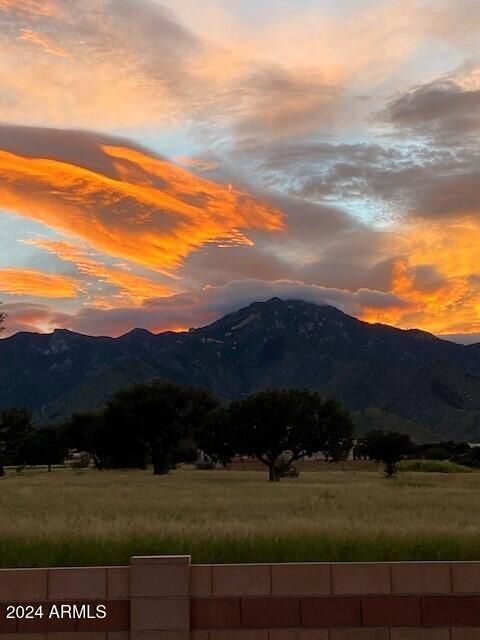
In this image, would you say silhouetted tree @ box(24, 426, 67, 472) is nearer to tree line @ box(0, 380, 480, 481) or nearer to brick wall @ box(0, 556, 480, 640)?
tree line @ box(0, 380, 480, 481)

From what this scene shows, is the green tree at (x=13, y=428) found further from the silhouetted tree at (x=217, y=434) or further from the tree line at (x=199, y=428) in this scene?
the silhouetted tree at (x=217, y=434)

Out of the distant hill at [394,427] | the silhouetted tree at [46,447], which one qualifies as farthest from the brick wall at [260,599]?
the distant hill at [394,427]

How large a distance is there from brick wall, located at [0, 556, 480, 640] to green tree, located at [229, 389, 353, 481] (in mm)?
55246

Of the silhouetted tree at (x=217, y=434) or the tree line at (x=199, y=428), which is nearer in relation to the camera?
the tree line at (x=199, y=428)

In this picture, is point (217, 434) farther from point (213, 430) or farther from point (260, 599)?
point (260, 599)

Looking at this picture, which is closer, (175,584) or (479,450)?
(175,584)

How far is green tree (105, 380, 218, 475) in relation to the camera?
81.1m

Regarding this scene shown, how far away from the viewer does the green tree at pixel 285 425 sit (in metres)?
66.9

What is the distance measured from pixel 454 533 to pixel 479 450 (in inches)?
3932

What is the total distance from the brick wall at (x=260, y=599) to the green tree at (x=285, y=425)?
55246mm

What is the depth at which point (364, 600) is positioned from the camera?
34.7 feet

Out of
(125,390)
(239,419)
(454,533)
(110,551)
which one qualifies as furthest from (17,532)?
(125,390)

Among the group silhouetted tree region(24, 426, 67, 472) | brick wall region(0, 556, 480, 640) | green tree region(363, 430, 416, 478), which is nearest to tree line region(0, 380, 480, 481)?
green tree region(363, 430, 416, 478)

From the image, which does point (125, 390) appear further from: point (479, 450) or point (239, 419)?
point (479, 450)
